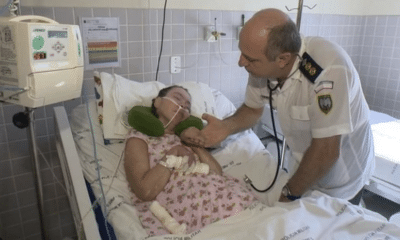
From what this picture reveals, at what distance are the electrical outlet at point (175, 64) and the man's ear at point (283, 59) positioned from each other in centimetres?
96

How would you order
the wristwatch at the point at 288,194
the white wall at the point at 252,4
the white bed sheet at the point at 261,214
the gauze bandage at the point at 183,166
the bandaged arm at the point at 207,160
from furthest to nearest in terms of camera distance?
the white wall at the point at 252,4 < the bandaged arm at the point at 207,160 < the gauze bandage at the point at 183,166 < the wristwatch at the point at 288,194 < the white bed sheet at the point at 261,214

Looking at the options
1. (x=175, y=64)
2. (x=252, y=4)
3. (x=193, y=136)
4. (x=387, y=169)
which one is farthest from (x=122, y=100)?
(x=387, y=169)

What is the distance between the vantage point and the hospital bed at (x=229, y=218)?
1.11 metres

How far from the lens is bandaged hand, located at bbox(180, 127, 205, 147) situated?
1565 millimetres

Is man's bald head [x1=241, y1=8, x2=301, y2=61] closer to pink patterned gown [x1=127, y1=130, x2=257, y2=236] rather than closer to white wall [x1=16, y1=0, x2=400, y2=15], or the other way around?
pink patterned gown [x1=127, y1=130, x2=257, y2=236]

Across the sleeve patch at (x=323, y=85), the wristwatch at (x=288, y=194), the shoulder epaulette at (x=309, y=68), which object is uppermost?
the shoulder epaulette at (x=309, y=68)

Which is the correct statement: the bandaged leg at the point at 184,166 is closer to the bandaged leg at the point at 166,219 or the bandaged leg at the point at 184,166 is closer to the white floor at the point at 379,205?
the bandaged leg at the point at 166,219

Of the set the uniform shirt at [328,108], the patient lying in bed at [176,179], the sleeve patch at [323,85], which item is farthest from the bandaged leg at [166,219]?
the sleeve patch at [323,85]

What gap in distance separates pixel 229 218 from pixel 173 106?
2.12 ft

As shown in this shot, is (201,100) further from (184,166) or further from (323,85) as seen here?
(323,85)

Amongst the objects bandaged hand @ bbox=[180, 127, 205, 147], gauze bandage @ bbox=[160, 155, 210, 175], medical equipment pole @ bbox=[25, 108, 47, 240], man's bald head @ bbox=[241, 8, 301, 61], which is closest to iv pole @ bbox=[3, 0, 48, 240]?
medical equipment pole @ bbox=[25, 108, 47, 240]

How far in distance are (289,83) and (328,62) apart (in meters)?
0.18

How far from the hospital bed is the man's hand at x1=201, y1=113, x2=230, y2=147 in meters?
0.22

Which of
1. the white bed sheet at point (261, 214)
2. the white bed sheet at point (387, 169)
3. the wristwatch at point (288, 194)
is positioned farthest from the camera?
the white bed sheet at point (387, 169)
